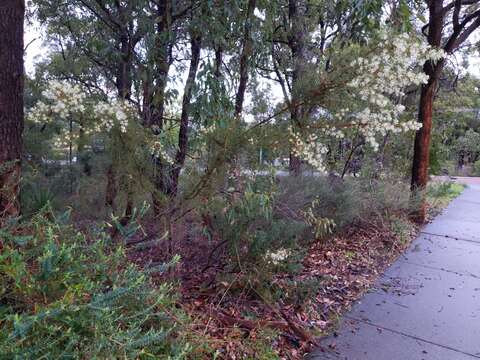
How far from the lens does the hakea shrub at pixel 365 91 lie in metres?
2.82

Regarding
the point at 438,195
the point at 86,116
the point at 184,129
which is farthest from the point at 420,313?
the point at 438,195

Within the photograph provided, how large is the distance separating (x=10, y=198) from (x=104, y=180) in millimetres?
1848

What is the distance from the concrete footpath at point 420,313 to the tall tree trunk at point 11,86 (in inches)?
106

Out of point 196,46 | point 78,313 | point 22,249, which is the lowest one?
point 78,313

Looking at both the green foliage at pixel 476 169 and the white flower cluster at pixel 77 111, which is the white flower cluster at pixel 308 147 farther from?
the green foliage at pixel 476 169

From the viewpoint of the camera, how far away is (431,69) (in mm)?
6441

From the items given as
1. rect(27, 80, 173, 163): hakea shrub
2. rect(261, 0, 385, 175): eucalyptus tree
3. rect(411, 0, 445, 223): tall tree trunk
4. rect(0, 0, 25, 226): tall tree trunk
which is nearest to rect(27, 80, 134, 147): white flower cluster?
rect(27, 80, 173, 163): hakea shrub

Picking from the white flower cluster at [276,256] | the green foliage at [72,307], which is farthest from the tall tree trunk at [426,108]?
the green foliage at [72,307]

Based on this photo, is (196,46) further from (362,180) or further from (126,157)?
(362,180)

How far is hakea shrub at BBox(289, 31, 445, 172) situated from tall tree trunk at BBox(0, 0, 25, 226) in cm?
218

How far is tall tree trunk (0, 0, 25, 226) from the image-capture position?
290 centimetres

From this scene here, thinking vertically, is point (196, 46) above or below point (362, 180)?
above

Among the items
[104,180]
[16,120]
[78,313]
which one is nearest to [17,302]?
[78,313]

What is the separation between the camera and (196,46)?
15.7 feet
